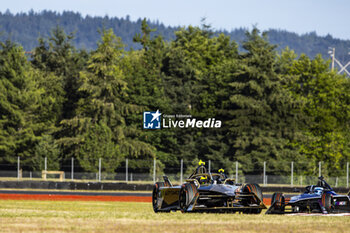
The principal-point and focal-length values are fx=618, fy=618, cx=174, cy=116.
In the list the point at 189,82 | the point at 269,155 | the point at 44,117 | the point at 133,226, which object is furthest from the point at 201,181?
the point at 189,82

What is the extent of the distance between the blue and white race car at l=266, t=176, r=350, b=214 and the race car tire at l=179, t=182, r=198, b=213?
2.91 metres

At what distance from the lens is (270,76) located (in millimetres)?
72000

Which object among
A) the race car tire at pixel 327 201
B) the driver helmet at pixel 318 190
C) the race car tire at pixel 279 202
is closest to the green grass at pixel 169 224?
the race car tire at pixel 327 201

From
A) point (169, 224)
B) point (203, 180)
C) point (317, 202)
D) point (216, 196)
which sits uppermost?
point (203, 180)

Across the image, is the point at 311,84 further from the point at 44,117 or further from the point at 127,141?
the point at 44,117

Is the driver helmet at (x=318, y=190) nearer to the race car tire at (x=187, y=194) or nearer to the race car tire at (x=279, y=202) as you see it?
the race car tire at (x=279, y=202)

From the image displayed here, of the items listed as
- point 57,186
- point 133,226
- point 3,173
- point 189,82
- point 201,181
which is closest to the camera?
point 133,226

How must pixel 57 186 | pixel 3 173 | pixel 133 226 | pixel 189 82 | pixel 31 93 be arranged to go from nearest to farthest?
pixel 133 226 → pixel 57 186 → pixel 3 173 → pixel 31 93 → pixel 189 82

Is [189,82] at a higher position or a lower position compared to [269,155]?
higher

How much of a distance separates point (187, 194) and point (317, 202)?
13.3 feet

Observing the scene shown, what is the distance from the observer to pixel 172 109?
238 feet

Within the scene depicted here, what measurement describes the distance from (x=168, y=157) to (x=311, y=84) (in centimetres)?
2301

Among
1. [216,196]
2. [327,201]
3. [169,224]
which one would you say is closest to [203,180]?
[216,196]

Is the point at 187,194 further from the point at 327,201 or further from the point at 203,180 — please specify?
the point at 327,201
